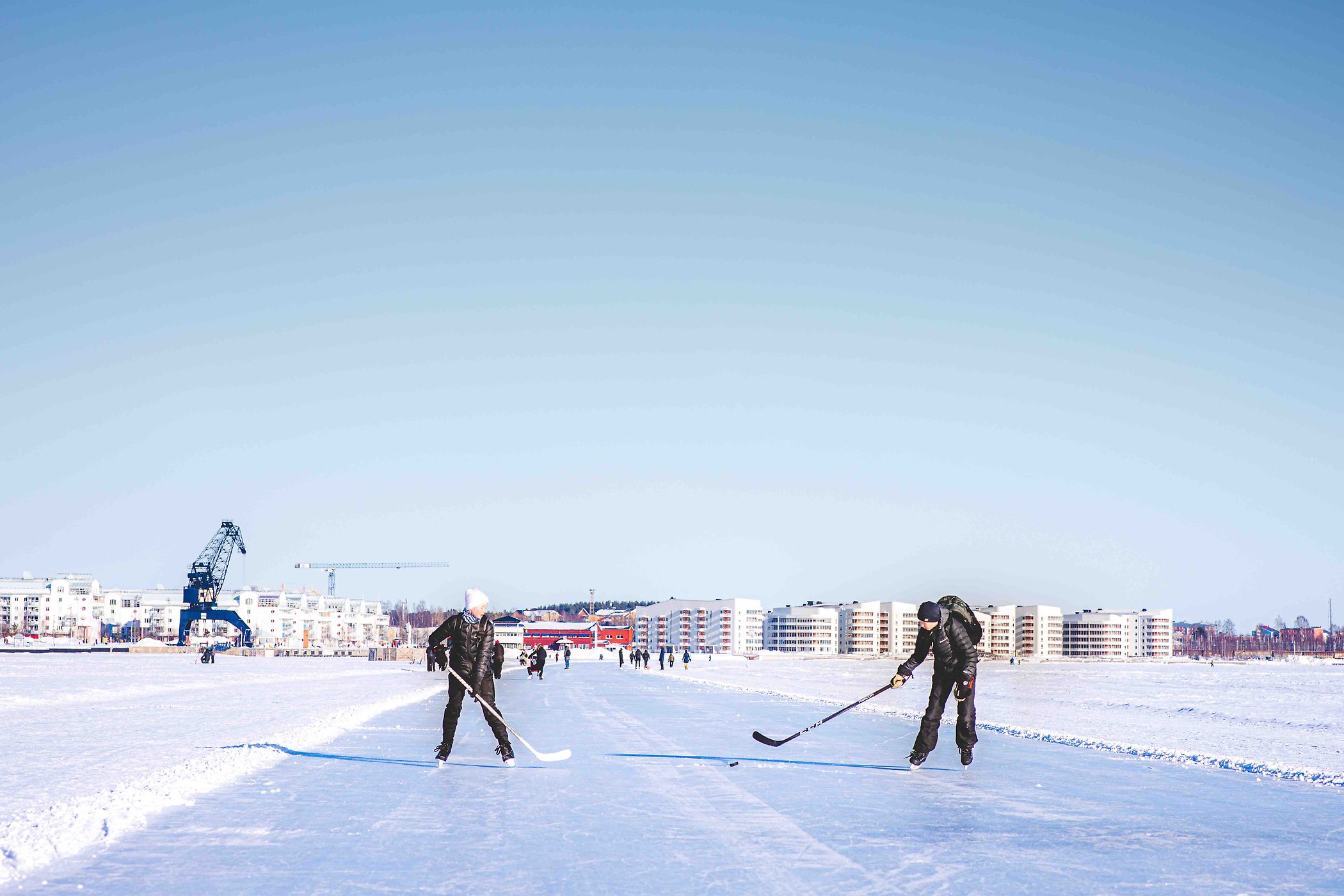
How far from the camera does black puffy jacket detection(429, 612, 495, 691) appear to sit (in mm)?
12281

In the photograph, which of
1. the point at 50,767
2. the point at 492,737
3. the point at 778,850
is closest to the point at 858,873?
the point at 778,850

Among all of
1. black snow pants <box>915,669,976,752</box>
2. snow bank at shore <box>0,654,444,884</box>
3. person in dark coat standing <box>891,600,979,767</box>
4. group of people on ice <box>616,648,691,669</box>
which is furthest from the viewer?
group of people on ice <box>616,648,691,669</box>

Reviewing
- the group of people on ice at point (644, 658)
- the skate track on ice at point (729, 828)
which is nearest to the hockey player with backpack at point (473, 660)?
the skate track on ice at point (729, 828)

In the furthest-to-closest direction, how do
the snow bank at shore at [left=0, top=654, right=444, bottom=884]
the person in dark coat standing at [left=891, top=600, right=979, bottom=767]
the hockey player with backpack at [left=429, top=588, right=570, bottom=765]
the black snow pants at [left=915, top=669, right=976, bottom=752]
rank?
the hockey player with backpack at [left=429, top=588, right=570, bottom=765]
the black snow pants at [left=915, top=669, right=976, bottom=752]
the person in dark coat standing at [left=891, top=600, right=979, bottom=767]
the snow bank at shore at [left=0, top=654, right=444, bottom=884]

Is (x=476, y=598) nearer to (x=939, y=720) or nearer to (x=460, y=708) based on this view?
(x=460, y=708)

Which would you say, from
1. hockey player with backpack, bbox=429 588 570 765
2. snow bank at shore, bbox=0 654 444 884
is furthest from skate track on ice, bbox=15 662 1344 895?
hockey player with backpack, bbox=429 588 570 765

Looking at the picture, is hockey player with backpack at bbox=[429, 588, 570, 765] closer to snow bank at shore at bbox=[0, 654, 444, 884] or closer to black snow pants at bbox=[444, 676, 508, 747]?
black snow pants at bbox=[444, 676, 508, 747]

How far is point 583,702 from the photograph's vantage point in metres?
28.8

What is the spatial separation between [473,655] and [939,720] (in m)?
4.79

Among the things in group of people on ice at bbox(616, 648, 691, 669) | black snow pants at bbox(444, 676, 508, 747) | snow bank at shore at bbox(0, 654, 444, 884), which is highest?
black snow pants at bbox(444, 676, 508, 747)

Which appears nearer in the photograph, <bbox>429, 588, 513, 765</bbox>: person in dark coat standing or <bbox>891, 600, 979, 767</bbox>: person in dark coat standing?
<bbox>891, 600, 979, 767</bbox>: person in dark coat standing

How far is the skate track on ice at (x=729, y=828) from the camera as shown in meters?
6.61

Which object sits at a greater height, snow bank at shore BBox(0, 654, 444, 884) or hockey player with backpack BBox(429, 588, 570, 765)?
hockey player with backpack BBox(429, 588, 570, 765)

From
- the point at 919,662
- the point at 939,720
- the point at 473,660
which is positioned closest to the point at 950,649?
the point at 919,662
